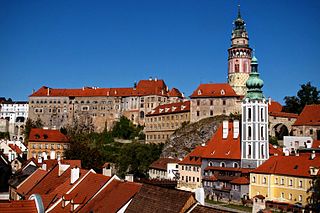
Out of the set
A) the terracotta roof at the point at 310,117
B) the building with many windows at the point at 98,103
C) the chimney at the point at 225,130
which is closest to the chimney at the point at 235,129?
the chimney at the point at 225,130

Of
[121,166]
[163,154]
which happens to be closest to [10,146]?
[121,166]

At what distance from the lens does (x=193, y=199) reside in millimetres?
15742

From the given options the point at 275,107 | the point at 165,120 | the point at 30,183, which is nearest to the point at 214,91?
the point at 275,107

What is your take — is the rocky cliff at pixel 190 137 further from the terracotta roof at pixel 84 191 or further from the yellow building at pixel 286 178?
the terracotta roof at pixel 84 191

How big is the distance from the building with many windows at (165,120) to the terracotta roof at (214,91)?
3.89 meters

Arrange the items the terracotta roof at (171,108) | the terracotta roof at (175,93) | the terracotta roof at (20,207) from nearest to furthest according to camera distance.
Result: the terracotta roof at (20,207), the terracotta roof at (171,108), the terracotta roof at (175,93)

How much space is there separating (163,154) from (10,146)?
26.8m

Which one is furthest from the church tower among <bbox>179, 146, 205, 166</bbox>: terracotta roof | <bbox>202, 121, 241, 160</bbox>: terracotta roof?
<bbox>202, 121, 241, 160</bbox>: terracotta roof

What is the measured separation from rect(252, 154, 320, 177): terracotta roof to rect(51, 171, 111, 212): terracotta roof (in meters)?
25.3

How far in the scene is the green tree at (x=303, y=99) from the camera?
86.3 meters

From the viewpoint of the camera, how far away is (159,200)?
17.0 meters

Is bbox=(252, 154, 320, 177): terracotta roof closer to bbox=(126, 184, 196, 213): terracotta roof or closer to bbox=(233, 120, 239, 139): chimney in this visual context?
bbox=(233, 120, 239, 139): chimney

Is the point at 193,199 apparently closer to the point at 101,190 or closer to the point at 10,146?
the point at 101,190

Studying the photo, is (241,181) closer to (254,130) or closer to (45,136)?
(254,130)
